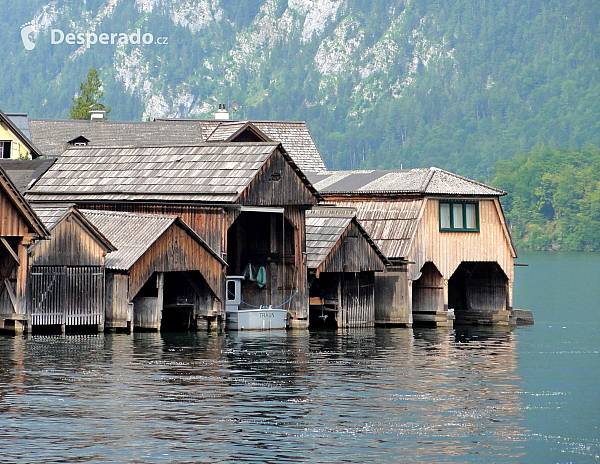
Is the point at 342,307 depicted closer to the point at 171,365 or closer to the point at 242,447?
the point at 171,365

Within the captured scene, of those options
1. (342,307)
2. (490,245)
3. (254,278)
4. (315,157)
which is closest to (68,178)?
(254,278)

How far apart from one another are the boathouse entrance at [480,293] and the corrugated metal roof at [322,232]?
970cm

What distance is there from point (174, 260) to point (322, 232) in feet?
29.0

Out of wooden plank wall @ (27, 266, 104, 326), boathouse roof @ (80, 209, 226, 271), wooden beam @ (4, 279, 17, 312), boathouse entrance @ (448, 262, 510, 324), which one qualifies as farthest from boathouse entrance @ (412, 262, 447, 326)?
wooden beam @ (4, 279, 17, 312)

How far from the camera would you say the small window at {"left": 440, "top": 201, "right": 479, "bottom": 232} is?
208 ft

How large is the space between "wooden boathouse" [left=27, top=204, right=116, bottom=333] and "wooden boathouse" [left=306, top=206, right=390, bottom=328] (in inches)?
409

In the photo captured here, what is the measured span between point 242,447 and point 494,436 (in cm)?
602

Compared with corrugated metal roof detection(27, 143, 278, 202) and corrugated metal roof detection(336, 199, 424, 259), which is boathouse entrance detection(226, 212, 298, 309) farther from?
corrugated metal roof detection(336, 199, 424, 259)

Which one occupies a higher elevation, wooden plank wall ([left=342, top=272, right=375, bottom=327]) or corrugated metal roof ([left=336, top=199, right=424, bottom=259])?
corrugated metal roof ([left=336, top=199, right=424, bottom=259])

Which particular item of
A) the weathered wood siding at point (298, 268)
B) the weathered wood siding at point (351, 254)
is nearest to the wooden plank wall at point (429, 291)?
the weathered wood siding at point (351, 254)

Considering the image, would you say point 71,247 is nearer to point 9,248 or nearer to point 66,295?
point 66,295

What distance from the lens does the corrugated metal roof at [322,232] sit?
59.0m

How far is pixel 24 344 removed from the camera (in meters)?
48.2

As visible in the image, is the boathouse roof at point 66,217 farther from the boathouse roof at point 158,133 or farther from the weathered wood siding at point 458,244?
the boathouse roof at point 158,133
